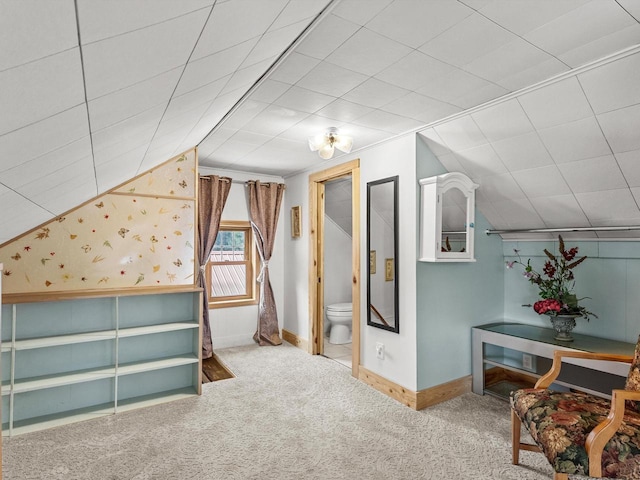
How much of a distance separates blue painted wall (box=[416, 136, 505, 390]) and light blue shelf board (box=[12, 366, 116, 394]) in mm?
2470

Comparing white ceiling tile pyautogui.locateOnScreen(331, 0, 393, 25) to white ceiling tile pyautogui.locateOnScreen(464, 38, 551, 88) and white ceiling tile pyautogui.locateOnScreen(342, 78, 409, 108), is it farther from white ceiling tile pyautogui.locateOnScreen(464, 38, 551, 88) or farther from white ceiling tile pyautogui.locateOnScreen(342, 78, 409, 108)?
white ceiling tile pyautogui.locateOnScreen(464, 38, 551, 88)

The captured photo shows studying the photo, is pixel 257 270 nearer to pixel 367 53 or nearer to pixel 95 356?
pixel 95 356

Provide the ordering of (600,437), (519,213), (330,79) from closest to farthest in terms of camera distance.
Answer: (600,437) → (330,79) → (519,213)

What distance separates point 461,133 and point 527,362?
2230mm

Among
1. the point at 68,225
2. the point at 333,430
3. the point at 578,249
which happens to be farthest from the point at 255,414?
the point at 578,249

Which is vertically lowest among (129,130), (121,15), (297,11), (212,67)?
(121,15)

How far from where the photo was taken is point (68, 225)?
291 cm

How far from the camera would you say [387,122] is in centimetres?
284

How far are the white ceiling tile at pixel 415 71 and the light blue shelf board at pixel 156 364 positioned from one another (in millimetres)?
2662

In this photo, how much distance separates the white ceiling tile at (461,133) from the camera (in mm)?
2715

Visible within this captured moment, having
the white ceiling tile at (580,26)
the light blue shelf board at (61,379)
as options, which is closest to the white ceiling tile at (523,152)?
the white ceiling tile at (580,26)

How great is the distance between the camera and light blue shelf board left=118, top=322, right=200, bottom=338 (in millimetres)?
2940

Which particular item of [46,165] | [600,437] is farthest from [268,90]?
[600,437]

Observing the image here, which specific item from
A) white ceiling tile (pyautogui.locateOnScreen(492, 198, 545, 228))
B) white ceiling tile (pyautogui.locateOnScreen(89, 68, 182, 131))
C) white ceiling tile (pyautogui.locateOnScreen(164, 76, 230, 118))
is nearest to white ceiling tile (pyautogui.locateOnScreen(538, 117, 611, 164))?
white ceiling tile (pyautogui.locateOnScreen(492, 198, 545, 228))
